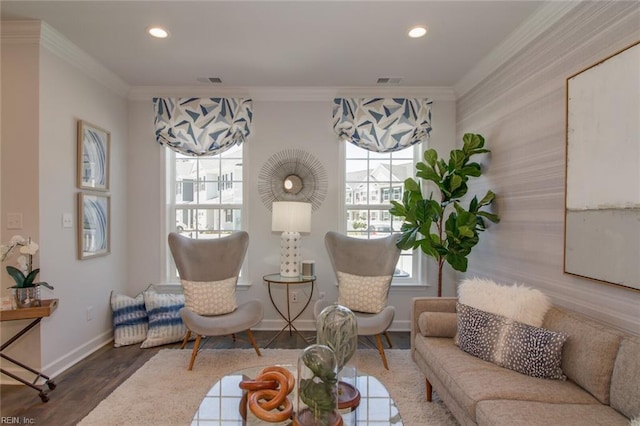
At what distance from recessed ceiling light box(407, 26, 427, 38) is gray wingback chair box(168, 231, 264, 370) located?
2241mm

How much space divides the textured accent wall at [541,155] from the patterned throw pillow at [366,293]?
3.00 feet

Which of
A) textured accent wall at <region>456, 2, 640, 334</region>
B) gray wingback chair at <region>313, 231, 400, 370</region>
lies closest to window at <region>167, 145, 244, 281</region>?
gray wingback chair at <region>313, 231, 400, 370</region>

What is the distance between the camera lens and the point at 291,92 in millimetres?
3668

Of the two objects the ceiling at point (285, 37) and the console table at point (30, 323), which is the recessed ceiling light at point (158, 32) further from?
the console table at point (30, 323)

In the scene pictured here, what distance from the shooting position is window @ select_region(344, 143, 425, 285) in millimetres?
3838

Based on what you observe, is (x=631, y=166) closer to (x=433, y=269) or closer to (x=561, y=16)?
(x=561, y=16)

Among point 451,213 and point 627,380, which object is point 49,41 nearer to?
point 451,213

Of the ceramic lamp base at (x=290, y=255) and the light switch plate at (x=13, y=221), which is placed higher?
the light switch plate at (x=13, y=221)

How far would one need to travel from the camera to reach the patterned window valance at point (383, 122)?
360cm

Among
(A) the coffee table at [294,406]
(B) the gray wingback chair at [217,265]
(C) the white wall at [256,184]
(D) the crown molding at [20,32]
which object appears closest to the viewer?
(A) the coffee table at [294,406]

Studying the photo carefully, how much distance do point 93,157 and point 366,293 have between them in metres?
2.80

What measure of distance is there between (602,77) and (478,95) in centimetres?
148

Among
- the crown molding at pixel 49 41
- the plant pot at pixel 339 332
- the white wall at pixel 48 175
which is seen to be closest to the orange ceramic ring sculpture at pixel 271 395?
the plant pot at pixel 339 332

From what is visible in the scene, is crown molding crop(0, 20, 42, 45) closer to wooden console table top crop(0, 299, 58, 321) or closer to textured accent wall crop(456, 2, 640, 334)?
wooden console table top crop(0, 299, 58, 321)
